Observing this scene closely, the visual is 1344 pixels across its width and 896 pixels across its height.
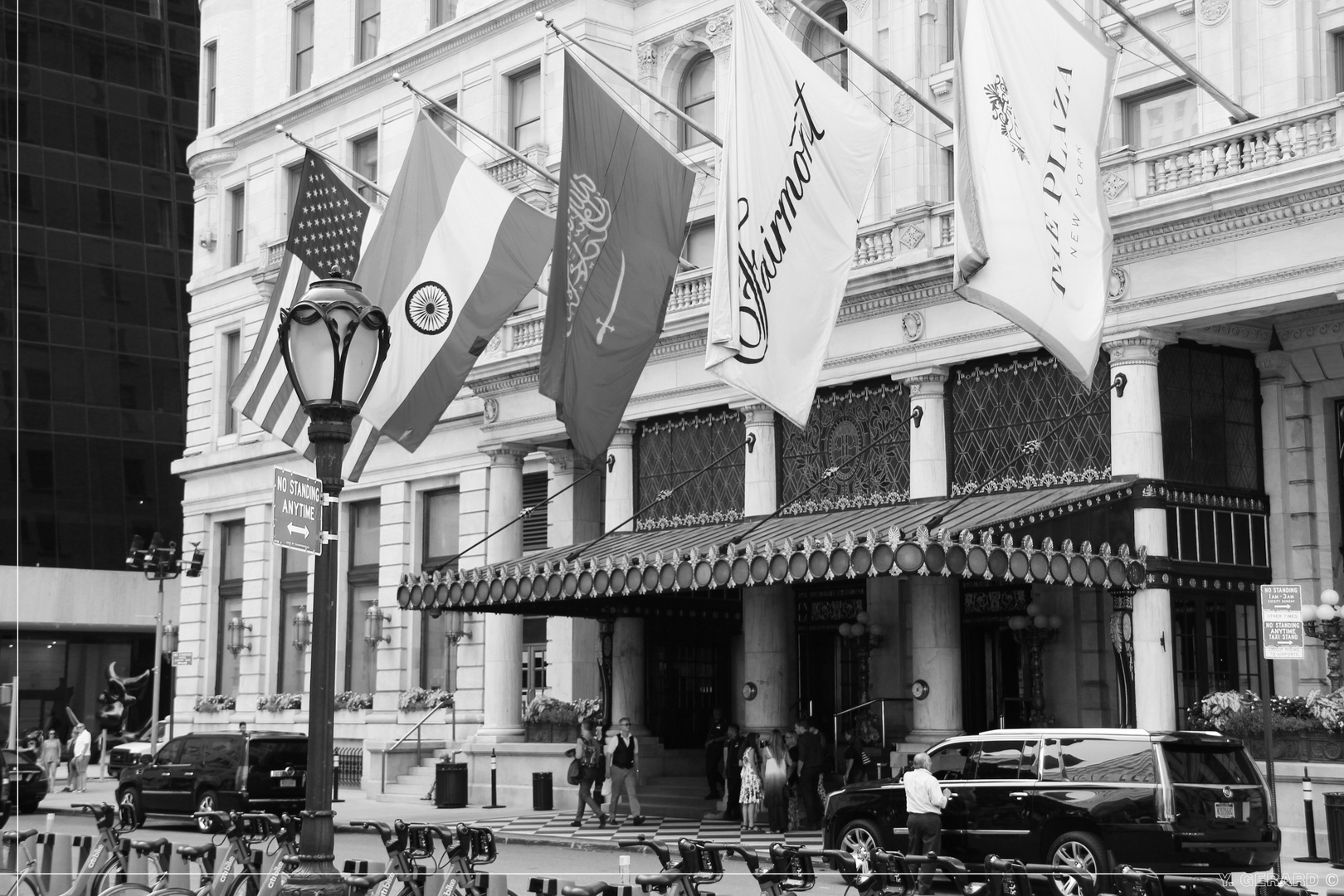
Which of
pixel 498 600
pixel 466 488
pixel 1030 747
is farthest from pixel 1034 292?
pixel 466 488

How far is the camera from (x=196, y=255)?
170 feet

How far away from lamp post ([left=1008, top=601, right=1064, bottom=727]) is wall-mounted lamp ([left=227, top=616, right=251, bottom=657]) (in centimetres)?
2489

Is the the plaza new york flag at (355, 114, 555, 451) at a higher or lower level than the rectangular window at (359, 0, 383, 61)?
lower

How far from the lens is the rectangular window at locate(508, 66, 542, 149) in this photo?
39500 millimetres

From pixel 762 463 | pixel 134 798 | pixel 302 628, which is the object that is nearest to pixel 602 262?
pixel 762 463

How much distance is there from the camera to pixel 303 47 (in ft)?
158

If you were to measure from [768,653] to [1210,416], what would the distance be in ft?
29.7

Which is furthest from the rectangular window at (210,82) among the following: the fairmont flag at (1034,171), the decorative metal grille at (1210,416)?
the fairmont flag at (1034,171)

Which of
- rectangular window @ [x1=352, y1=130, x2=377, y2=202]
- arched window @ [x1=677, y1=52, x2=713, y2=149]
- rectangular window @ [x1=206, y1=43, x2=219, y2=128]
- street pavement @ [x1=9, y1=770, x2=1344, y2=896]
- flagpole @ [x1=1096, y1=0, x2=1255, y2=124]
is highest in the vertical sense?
rectangular window @ [x1=206, y1=43, x2=219, y2=128]

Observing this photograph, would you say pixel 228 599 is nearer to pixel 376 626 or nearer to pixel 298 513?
pixel 376 626

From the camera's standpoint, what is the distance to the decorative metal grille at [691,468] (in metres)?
33.2

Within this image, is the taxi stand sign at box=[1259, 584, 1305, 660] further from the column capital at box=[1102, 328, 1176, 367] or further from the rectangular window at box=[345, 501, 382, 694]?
the rectangular window at box=[345, 501, 382, 694]

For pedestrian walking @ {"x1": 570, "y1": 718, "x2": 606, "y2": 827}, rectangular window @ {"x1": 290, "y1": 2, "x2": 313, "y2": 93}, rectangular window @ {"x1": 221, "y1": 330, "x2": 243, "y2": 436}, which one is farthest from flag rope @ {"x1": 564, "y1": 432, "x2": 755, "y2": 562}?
rectangular window @ {"x1": 290, "y1": 2, "x2": 313, "y2": 93}

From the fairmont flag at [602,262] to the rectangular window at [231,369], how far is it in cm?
2955
